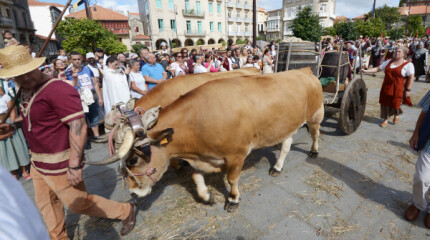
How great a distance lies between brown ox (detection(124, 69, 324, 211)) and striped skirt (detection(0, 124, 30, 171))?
2736 millimetres

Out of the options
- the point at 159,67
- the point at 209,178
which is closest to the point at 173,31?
the point at 159,67

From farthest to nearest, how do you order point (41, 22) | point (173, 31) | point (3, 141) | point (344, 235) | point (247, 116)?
point (41, 22)
point (173, 31)
point (3, 141)
point (247, 116)
point (344, 235)

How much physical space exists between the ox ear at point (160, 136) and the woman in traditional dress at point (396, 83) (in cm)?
495

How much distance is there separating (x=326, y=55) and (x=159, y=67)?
4.07 meters

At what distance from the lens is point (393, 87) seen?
5234mm

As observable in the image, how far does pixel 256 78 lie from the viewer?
3184 millimetres

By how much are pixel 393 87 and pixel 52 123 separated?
656 centimetres

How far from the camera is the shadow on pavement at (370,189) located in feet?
9.38

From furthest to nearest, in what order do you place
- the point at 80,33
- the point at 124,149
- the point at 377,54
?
the point at 80,33 → the point at 377,54 → the point at 124,149

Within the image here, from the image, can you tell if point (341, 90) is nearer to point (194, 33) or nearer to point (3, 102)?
point (3, 102)

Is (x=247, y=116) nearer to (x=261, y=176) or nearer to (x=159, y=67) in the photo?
(x=261, y=176)

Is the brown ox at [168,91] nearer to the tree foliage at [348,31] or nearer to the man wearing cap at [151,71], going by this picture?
the man wearing cap at [151,71]

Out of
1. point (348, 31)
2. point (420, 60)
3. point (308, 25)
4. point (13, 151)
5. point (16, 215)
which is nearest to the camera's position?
point (16, 215)

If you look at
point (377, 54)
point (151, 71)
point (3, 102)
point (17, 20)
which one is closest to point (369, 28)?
point (377, 54)
